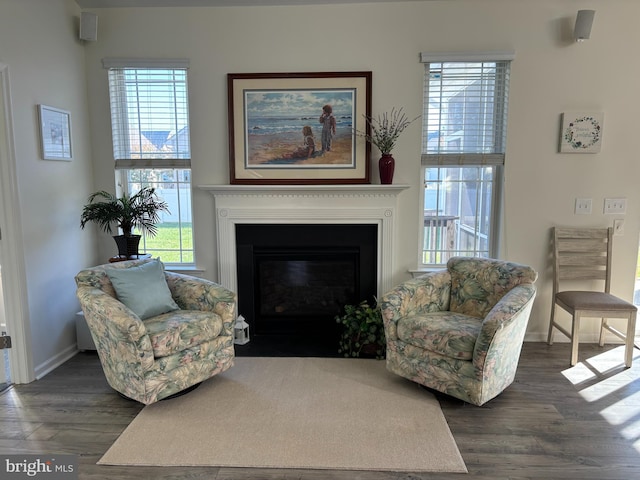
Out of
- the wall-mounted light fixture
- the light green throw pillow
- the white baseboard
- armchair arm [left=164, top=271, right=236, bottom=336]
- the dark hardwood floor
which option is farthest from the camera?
the wall-mounted light fixture

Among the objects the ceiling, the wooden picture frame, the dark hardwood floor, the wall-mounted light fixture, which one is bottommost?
the dark hardwood floor

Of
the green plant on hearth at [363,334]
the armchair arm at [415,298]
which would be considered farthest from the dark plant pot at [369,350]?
the armchair arm at [415,298]

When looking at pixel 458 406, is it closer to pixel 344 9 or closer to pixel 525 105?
pixel 525 105

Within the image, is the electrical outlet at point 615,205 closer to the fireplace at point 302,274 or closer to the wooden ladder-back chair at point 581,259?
the wooden ladder-back chair at point 581,259

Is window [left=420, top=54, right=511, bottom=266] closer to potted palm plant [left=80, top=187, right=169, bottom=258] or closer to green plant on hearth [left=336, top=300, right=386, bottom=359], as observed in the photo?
green plant on hearth [left=336, top=300, right=386, bottom=359]

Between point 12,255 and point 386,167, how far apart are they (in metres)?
2.70

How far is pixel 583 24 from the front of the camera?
3.39 m

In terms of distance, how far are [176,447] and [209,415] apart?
12.6 inches

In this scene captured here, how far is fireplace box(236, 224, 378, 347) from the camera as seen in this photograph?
3.84 metres

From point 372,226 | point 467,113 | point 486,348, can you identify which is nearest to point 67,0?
point 372,226

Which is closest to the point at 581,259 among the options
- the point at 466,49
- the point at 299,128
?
the point at 466,49

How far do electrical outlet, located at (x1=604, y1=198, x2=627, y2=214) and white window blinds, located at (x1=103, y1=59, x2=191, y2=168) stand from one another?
11.3 ft

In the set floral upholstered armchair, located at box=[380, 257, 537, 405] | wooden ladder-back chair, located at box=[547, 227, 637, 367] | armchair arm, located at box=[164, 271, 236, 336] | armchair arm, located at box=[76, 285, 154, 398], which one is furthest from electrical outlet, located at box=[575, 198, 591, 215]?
armchair arm, located at box=[76, 285, 154, 398]

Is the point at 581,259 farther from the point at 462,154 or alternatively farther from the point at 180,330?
the point at 180,330
